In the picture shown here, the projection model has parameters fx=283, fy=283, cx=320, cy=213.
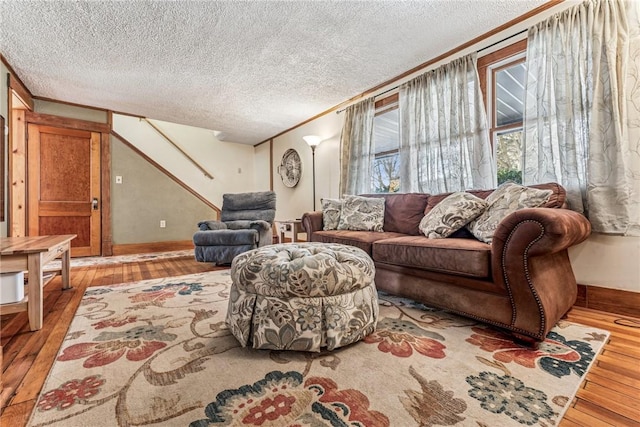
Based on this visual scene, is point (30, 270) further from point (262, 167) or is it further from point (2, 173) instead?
point (262, 167)

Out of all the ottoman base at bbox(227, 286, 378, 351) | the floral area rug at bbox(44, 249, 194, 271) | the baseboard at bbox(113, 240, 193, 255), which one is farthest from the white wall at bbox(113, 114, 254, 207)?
the ottoman base at bbox(227, 286, 378, 351)

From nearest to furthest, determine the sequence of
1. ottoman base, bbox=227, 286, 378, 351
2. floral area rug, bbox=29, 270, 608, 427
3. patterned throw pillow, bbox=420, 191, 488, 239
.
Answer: floral area rug, bbox=29, 270, 608, 427, ottoman base, bbox=227, 286, 378, 351, patterned throw pillow, bbox=420, 191, 488, 239

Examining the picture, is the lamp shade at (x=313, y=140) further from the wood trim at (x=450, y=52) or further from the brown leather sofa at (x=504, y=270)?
the brown leather sofa at (x=504, y=270)

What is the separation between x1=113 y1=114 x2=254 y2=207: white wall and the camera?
15.8ft

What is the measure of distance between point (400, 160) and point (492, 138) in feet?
2.97

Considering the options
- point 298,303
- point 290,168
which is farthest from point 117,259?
point 298,303

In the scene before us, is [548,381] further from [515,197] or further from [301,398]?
[515,197]

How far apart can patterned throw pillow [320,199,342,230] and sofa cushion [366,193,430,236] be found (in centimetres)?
49

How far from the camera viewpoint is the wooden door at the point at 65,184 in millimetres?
3811

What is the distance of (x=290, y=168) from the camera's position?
5207 millimetres

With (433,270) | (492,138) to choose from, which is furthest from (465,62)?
(433,270)

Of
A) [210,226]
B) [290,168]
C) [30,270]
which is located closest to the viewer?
[30,270]

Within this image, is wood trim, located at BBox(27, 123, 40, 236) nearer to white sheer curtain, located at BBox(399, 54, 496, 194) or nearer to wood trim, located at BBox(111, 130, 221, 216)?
wood trim, located at BBox(111, 130, 221, 216)

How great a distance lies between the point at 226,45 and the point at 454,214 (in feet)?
8.00
